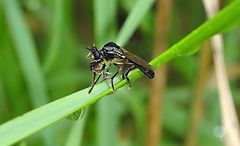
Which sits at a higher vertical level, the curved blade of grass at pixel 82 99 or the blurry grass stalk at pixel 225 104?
the blurry grass stalk at pixel 225 104

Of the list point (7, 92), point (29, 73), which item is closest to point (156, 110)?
point (29, 73)

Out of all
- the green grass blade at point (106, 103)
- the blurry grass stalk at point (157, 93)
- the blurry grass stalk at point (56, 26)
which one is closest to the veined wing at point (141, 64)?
the green grass blade at point (106, 103)

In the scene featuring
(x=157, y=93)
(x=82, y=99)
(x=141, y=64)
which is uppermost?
(x=157, y=93)

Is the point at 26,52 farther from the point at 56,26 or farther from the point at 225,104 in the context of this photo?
the point at 225,104

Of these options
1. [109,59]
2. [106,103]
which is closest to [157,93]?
[106,103]

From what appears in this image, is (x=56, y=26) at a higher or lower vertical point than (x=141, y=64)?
higher

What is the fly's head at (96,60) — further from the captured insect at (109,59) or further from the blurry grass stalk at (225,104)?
the blurry grass stalk at (225,104)

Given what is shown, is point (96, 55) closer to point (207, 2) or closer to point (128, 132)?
point (207, 2)
